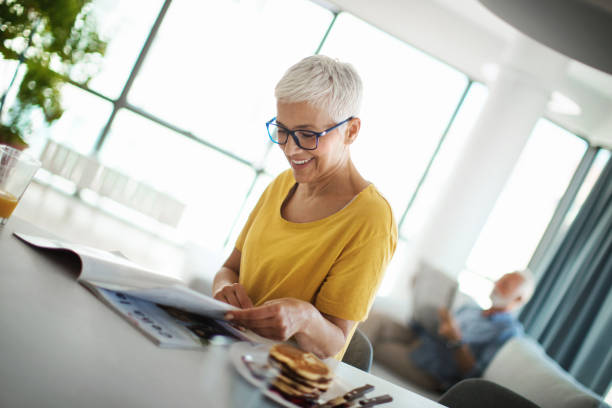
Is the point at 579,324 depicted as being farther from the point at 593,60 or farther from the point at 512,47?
the point at 593,60

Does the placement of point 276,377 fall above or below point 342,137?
below

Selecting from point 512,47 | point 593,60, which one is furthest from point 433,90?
point 593,60

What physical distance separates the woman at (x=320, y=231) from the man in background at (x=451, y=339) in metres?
1.92

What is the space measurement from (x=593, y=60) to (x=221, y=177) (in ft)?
15.6

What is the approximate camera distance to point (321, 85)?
44.8 inches

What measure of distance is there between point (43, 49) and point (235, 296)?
3.58 m

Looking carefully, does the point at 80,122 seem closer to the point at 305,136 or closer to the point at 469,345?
the point at 469,345

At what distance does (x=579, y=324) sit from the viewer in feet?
14.6

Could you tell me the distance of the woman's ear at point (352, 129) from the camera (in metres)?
1.26

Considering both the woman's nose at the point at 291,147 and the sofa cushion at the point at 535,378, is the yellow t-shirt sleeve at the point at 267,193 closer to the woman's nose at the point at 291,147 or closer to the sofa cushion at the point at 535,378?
the woman's nose at the point at 291,147

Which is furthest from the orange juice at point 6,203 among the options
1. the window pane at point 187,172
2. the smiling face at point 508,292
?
the window pane at point 187,172

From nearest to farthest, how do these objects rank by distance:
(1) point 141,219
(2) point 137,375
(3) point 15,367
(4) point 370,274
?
(3) point 15,367
(2) point 137,375
(4) point 370,274
(1) point 141,219

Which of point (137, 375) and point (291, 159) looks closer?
point (137, 375)

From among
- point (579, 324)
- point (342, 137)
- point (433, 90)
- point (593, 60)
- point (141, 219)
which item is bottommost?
point (141, 219)
